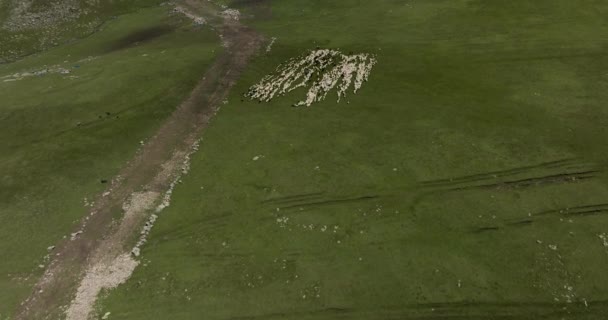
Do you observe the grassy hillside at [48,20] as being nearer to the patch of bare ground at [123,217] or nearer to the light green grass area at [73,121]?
the light green grass area at [73,121]

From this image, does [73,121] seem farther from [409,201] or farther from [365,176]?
[409,201]

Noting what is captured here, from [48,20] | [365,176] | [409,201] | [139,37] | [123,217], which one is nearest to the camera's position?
[409,201]

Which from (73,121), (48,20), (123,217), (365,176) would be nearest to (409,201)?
(365,176)

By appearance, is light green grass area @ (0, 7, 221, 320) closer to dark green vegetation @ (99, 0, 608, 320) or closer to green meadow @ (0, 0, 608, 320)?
green meadow @ (0, 0, 608, 320)

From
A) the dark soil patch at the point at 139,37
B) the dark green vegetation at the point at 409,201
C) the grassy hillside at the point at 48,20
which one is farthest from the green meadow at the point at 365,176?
the grassy hillside at the point at 48,20

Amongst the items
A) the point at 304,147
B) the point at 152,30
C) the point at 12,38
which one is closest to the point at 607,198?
the point at 304,147

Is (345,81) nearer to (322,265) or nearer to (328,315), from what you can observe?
(322,265)

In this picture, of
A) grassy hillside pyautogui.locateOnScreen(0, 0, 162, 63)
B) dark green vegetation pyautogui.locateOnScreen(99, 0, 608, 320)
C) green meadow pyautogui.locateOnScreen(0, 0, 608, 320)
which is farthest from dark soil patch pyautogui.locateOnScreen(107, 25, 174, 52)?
dark green vegetation pyautogui.locateOnScreen(99, 0, 608, 320)

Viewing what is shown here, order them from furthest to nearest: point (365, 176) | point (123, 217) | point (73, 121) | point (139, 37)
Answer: point (139, 37)
point (73, 121)
point (365, 176)
point (123, 217)
